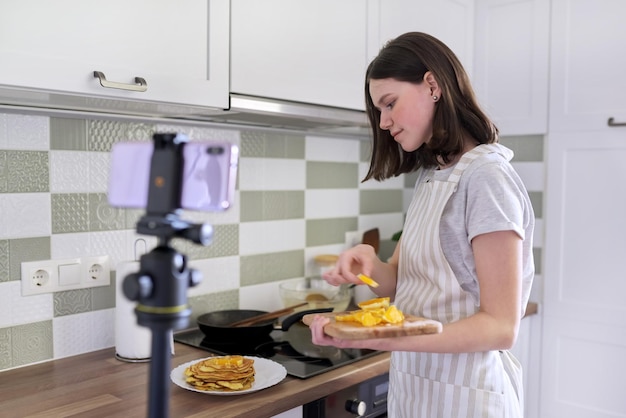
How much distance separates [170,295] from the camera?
58cm

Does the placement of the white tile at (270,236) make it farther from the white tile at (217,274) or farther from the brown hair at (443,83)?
the brown hair at (443,83)

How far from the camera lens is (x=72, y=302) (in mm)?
1621

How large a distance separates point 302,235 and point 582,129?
1.03 meters

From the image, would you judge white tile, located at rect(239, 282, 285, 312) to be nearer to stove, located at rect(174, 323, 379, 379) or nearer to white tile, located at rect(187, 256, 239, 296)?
white tile, located at rect(187, 256, 239, 296)

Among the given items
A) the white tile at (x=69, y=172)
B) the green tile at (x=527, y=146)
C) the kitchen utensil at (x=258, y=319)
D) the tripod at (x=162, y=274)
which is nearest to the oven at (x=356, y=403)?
the kitchen utensil at (x=258, y=319)

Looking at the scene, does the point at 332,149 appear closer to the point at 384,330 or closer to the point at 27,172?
the point at 27,172

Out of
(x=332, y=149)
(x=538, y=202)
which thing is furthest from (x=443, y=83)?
(x=538, y=202)

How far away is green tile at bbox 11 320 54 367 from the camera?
1.52 metres

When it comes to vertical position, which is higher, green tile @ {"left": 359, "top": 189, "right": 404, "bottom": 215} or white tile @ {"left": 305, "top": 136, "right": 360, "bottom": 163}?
white tile @ {"left": 305, "top": 136, "right": 360, "bottom": 163}

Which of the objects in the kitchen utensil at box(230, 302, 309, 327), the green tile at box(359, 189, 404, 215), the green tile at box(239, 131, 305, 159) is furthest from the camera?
the green tile at box(359, 189, 404, 215)

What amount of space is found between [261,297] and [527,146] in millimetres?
1112

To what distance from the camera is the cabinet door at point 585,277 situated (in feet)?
6.91

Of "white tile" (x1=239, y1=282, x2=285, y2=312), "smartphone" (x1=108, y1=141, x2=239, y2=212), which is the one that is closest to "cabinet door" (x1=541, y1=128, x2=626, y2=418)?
"white tile" (x1=239, y1=282, x2=285, y2=312)

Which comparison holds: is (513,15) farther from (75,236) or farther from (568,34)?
(75,236)
